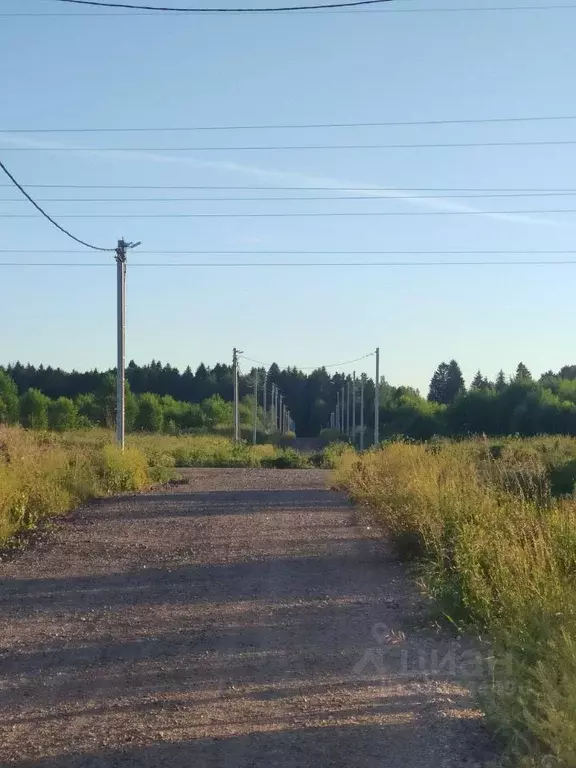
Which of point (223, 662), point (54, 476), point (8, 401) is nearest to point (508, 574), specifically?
point (223, 662)

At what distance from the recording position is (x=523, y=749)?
5.11 m

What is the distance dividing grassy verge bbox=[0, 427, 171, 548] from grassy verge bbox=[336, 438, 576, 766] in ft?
18.6

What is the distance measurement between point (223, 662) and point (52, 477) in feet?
39.2

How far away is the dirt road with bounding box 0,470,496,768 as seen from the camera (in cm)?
538

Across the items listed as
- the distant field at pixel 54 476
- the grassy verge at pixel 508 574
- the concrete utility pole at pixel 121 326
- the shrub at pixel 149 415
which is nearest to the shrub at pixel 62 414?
the shrub at pixel 149 415

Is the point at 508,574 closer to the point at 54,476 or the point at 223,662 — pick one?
the point at 223,662

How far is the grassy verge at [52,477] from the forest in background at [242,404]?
13994 mm

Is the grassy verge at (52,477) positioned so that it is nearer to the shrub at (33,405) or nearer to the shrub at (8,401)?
the shrub at (8,401)

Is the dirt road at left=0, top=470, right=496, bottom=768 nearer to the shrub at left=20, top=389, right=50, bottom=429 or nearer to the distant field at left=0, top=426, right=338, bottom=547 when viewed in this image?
the distant field at left=0, top=426, right=338, bottom=547

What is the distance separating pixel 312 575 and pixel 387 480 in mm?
5222

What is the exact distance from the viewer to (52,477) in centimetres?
1834

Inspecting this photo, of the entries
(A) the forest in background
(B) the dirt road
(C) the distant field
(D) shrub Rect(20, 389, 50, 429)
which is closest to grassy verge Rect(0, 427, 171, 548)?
(C) the distant field

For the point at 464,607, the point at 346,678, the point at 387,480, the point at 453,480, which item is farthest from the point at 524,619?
the point at 387,480

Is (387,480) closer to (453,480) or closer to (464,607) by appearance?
(453,480)
